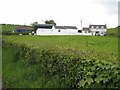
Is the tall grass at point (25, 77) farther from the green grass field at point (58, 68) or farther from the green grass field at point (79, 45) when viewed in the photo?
the green grass field at point (79, 45)

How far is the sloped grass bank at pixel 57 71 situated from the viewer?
6.86 metres

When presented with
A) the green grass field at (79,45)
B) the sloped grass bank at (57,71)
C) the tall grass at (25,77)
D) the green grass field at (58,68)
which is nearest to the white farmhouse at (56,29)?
the green grass field at (79,45)

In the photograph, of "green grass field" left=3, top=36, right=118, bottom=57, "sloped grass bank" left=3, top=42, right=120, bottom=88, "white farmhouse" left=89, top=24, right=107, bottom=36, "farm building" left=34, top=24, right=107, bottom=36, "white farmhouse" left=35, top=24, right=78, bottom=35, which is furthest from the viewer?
"white farmhouse" left=89, top=24, right=107, bottom=36

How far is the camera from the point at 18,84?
11.6 metres

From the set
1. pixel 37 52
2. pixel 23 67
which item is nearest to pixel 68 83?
pixel 37 52

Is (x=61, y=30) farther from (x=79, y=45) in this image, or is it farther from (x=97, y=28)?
(x=79, y=45)

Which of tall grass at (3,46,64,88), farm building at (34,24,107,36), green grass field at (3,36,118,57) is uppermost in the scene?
farm building at (34,24,107,36)

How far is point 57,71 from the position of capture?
10.9 m

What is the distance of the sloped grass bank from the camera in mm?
6859

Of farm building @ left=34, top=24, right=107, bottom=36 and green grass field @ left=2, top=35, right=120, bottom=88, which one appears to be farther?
farm building @ left=34, top=24, right=107, bottom=36

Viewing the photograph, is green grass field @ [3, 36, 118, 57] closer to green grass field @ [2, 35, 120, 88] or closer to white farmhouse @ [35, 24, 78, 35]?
green grass field @ [2, 35, 120, 88]

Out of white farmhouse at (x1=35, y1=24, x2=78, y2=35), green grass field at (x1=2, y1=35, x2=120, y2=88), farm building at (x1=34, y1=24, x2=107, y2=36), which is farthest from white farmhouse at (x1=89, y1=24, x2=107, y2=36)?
green grass field at (x1=2, y1=35, x2=120, y2=88)

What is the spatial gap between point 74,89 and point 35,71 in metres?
4.00

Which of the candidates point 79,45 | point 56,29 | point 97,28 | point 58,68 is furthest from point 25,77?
point 97,28
